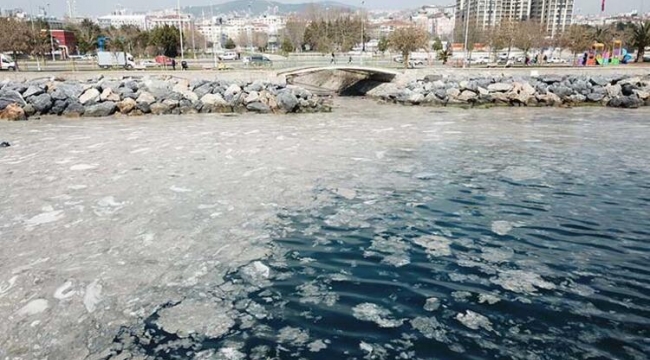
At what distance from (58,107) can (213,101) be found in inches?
252

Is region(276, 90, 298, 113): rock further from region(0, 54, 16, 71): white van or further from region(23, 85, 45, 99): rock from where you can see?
region(0, 54, 16, 71): white van

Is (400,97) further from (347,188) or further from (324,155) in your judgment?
(347,188)

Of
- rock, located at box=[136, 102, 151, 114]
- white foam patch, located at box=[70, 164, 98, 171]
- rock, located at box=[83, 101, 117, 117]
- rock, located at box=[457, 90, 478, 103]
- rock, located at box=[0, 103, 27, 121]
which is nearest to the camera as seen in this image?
white foam patch, located at box=[70, 164, 98, 171]

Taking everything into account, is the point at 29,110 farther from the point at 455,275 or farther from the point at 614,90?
the point at 614,90

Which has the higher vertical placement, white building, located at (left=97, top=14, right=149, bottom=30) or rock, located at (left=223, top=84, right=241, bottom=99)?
white building, located at (left=97, top=14, right=149, bottom=30)

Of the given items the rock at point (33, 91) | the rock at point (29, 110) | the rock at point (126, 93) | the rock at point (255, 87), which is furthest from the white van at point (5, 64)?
the rock at point (255, 87)

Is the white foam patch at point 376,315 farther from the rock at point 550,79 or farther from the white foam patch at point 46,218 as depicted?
the rock at point 550,79

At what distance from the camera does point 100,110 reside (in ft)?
69.0

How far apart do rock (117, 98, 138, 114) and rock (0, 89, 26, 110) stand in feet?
12.3

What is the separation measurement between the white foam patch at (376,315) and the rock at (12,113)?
19723 mm

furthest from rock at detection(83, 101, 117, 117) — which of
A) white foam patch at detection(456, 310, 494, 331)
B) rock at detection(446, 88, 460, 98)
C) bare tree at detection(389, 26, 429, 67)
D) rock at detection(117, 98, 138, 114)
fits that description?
bare tree at detection(389, 26, 429, 67)

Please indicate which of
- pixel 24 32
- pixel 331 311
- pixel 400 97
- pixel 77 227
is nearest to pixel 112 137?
pixel 77 227

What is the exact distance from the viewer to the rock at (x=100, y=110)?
20953 millimetres

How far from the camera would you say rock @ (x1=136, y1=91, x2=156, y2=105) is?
22062mm
